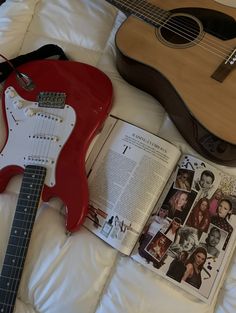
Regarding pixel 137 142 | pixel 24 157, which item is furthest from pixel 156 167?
pixel 24 157

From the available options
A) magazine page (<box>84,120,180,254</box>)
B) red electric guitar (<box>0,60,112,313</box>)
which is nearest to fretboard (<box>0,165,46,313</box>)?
red electric guitar (<box>0,60,112,313</box>)

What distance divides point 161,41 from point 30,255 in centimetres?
60

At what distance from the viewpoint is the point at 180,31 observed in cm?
94

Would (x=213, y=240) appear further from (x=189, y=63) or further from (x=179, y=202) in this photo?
(x=189, y=63)

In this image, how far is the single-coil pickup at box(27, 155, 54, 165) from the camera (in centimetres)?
86

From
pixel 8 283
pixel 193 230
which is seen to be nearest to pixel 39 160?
pixel 8 283

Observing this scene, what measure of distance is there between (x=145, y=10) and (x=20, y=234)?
64 centimetres

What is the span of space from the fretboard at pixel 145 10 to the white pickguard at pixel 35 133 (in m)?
0.31

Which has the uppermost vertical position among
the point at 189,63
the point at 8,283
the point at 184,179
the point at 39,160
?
the point at 189,63

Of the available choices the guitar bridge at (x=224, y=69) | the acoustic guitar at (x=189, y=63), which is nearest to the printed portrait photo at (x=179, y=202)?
the acoustic guitar at (x=189, y=63)

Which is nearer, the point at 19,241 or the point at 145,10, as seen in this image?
the point at 19,241

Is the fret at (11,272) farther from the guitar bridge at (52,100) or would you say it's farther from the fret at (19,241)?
the guitar bridge at (52,100)

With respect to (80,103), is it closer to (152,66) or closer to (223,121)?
(152,66)

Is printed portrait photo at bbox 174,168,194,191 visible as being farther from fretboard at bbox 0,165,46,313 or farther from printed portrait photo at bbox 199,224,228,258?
fretboard at bbox 0,165,46,313
